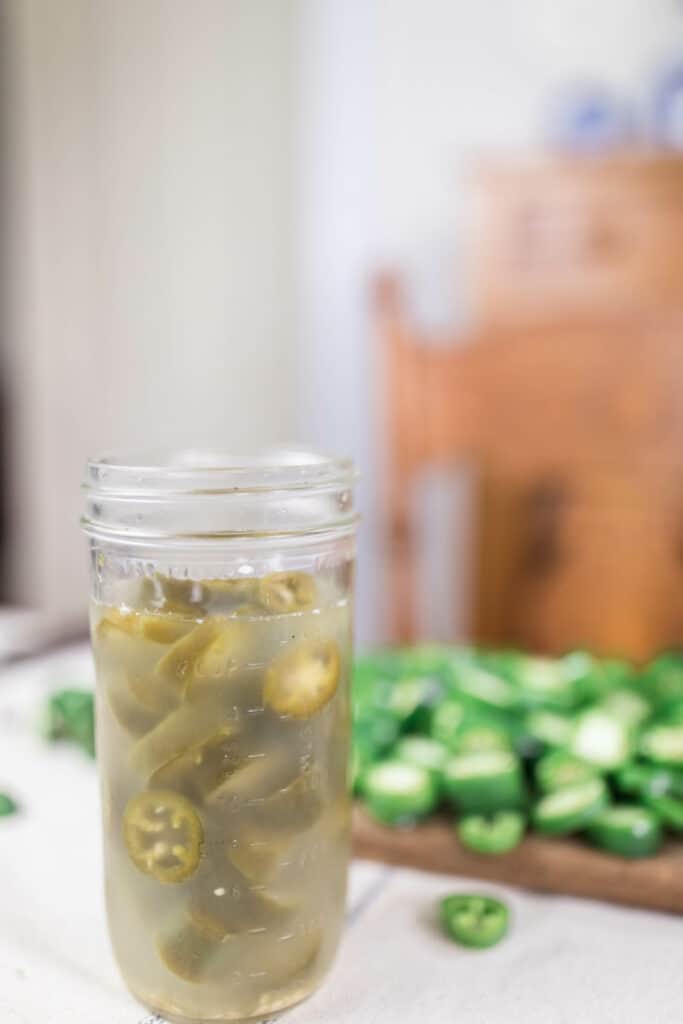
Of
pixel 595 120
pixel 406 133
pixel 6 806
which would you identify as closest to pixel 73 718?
pixel 6 806

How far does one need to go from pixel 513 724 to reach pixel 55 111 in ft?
8.55

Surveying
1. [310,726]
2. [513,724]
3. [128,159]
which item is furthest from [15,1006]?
[128,159]

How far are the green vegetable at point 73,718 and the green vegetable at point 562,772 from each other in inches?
15.4

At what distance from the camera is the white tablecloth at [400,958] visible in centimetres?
52

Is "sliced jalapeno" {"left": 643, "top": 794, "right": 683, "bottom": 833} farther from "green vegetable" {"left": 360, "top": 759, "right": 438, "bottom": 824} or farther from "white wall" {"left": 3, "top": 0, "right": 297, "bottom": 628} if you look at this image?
"white wall" {"left": 3, "top": 0, "right": 297, "bottom": 628}

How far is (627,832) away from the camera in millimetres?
654

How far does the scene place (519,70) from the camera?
8.41 ft

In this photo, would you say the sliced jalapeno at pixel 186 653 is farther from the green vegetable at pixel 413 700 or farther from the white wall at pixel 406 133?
the white wall at pixel 406 133

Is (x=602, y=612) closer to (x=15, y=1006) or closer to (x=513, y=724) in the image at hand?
(x=513, y=724)

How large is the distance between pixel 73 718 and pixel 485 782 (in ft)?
1.29

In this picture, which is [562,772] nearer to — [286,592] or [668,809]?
[668,809]

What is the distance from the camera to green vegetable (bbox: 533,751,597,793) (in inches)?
27.8

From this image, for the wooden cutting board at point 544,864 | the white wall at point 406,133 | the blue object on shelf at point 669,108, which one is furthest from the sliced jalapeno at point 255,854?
the blue object on shelf at point 669,108

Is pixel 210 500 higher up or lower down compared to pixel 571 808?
higher up
